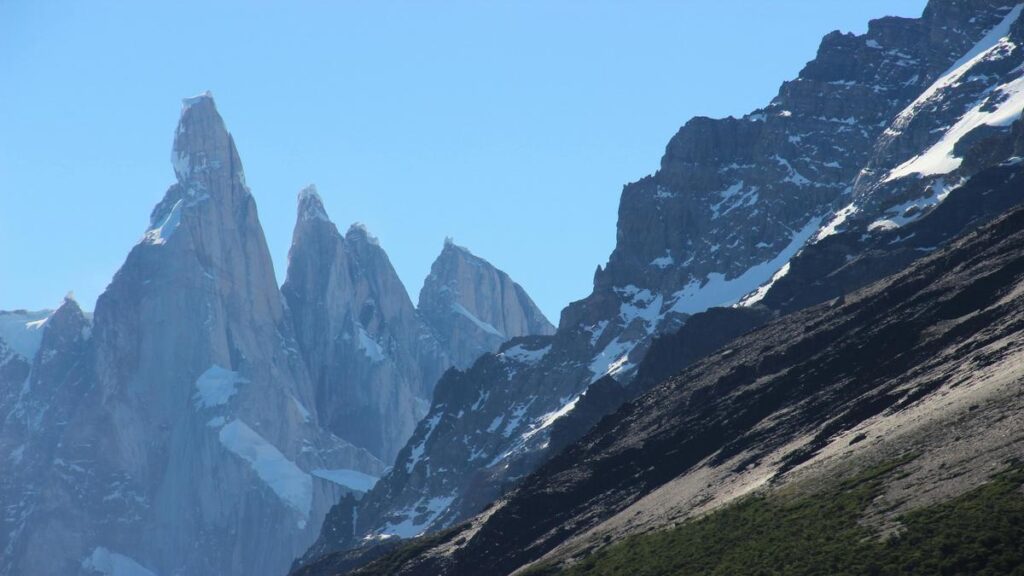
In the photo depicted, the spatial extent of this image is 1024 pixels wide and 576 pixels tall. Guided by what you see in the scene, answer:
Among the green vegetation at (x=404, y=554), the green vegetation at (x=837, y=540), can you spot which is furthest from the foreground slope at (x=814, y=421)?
the green vegetation at (x=837, y=540)

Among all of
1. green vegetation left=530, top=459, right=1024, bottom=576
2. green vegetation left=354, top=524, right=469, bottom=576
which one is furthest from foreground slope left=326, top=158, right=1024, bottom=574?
green vegetation left=530, top=459, right=1024, bottom=576

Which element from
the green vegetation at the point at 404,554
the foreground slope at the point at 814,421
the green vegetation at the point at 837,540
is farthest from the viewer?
the green vegetation at the point at 404,554

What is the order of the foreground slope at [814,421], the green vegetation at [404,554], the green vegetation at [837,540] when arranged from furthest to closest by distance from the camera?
the green vegetation at [404,554], the foreground slope at [814,421], the green vegetation at [837,540]

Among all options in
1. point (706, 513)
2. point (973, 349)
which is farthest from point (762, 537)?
point (973, 349)

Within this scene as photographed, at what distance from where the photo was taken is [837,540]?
94.1 metres

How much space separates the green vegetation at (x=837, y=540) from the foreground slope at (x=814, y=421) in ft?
8.73

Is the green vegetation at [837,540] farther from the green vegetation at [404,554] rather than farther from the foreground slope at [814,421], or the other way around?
the green vegetation at [404,554]

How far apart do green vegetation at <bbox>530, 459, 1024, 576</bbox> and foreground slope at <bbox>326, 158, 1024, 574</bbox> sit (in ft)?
8.73

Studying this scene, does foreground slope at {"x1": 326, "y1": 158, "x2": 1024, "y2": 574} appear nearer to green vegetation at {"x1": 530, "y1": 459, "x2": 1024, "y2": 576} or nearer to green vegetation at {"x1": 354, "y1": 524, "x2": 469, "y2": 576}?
green vegetation at {"x1": 354, "y1": 524, "x2": 469, "y2": 576}

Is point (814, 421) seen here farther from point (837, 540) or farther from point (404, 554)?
point (837, 540)

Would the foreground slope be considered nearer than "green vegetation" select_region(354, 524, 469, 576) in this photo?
Yes

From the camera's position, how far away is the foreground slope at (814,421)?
10612 cm

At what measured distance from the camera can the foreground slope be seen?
106125 millimetres

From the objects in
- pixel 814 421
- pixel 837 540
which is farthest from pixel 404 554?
pixel 837 540
